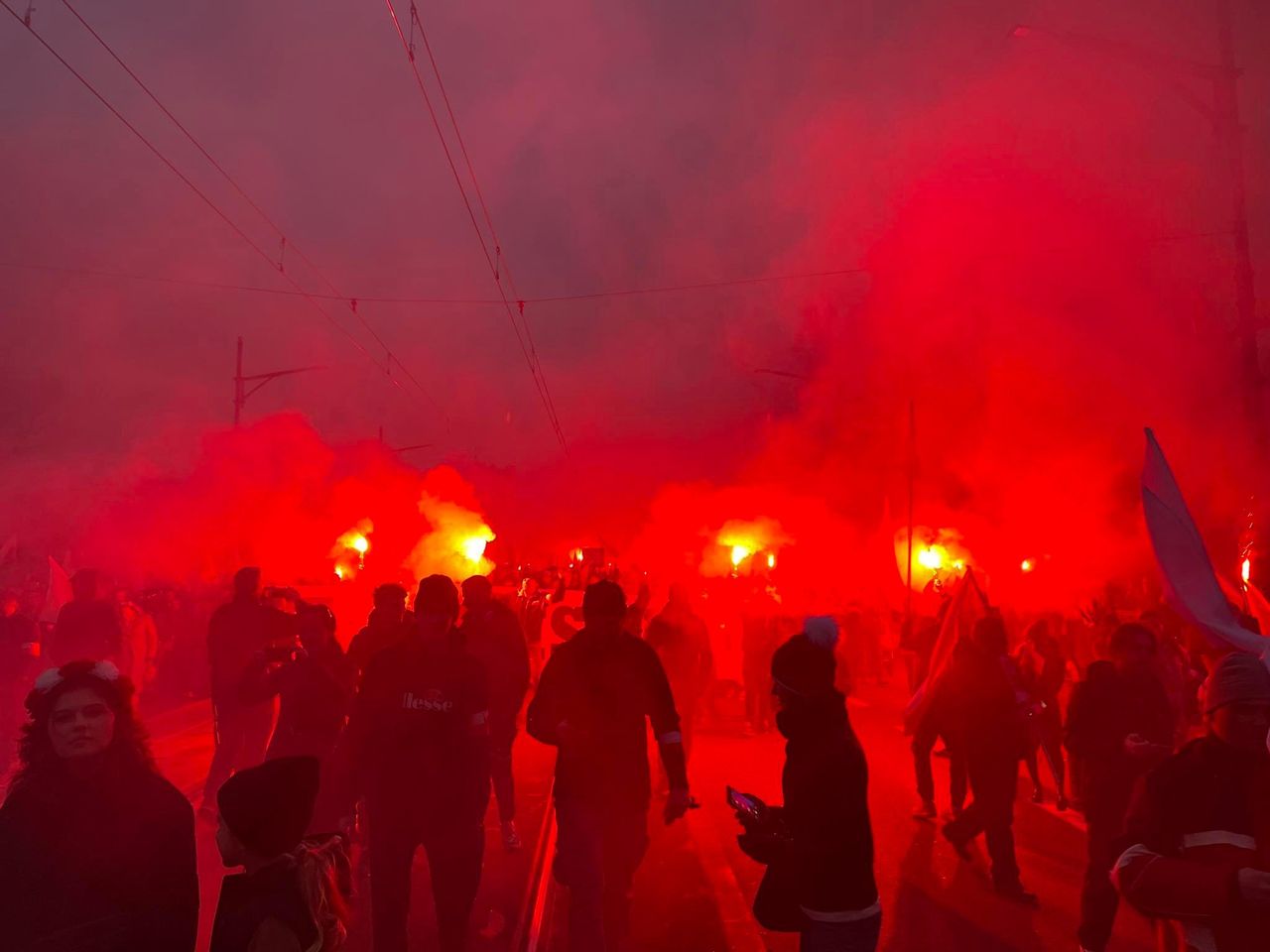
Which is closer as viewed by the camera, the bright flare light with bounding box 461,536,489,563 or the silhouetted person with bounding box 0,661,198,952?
the silhouetted person with bounding box 0,661,198,952

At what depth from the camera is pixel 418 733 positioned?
468cm

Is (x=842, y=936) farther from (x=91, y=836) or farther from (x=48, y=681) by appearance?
(x=48, y=681)

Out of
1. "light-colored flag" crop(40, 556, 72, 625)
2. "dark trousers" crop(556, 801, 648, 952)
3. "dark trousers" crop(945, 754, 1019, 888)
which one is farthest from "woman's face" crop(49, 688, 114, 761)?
"light-colored flag" crop(40, 556, 72, 625)

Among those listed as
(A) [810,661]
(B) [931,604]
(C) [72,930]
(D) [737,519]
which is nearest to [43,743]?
(C) [72,930]

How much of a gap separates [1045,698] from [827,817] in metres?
8.15

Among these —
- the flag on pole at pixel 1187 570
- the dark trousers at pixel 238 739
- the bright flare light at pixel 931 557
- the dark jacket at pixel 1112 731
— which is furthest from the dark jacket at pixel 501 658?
the bright flare light at pixel 931 557

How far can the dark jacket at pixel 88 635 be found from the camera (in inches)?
294

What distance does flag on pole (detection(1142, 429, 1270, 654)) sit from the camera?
199 inches

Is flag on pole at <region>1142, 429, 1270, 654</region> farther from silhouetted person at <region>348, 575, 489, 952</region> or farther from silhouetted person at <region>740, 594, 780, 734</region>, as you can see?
silhouetted person at <region>740, 594, 780, 734</region>

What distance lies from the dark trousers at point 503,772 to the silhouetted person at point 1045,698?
14.3 feet

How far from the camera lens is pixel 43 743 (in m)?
3.03

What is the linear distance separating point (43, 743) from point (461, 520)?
34287 mm

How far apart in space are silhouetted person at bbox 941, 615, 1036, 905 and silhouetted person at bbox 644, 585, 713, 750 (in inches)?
103

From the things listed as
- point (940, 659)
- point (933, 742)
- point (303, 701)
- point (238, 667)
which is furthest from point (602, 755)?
Result: point (933, 742)
